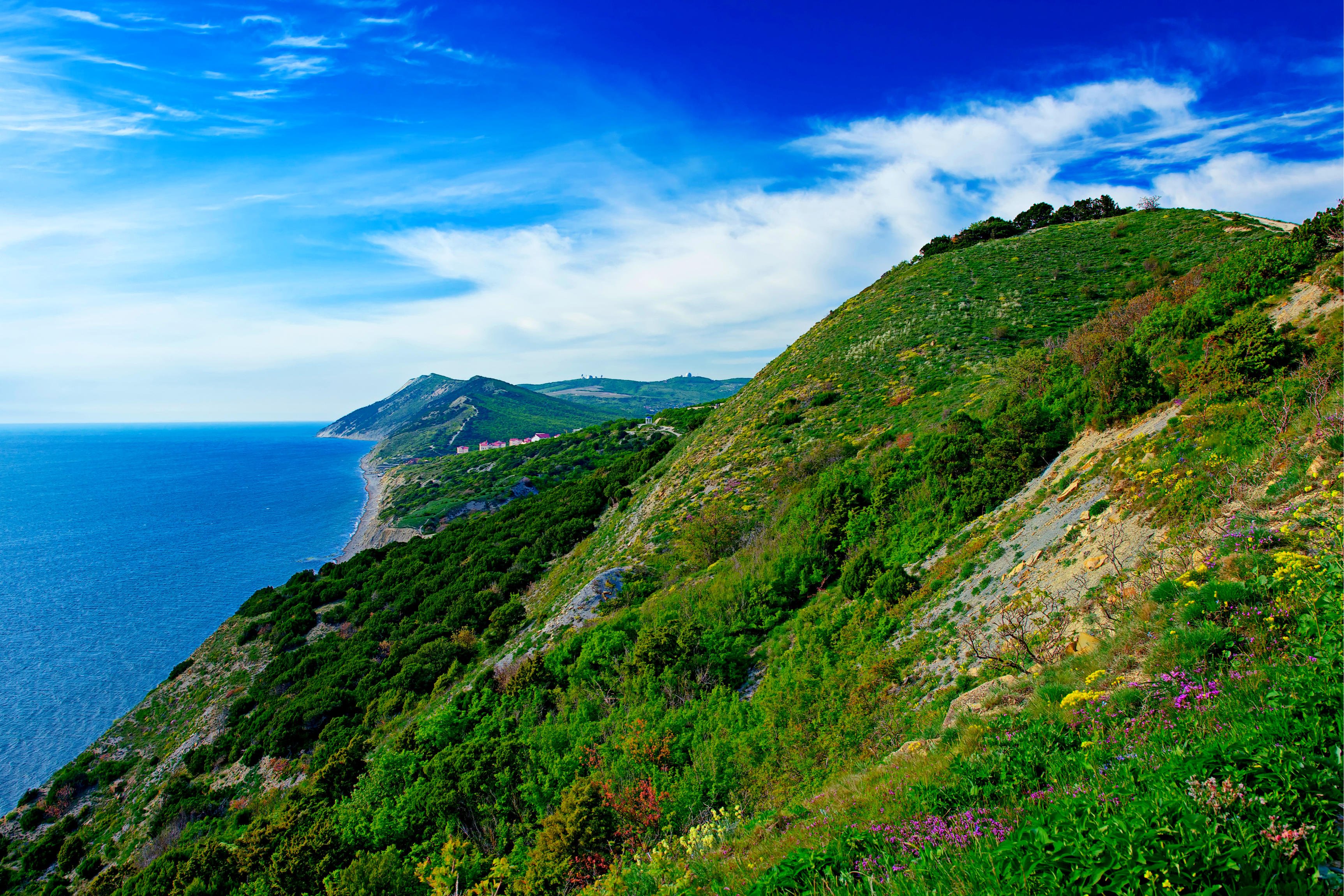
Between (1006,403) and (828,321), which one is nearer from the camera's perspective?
(1006,403)

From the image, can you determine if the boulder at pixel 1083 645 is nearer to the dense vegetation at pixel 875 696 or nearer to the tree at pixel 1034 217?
the dense vegetation at pixel 875 696

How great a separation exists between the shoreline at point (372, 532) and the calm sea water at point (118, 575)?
236cm

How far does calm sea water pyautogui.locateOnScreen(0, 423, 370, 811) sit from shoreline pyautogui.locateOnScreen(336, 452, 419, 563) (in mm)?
2361

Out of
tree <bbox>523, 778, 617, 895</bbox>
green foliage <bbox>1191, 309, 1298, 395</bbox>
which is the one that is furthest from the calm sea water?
green foliage <bbox>1191, 309, 1298, 395</bbox>

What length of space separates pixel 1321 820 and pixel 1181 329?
45.4ft

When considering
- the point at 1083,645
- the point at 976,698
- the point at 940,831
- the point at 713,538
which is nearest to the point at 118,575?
the point at 713,538

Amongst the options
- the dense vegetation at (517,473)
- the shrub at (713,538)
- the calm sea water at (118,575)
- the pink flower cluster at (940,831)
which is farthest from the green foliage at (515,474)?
the pink flower cluster at (940,831)

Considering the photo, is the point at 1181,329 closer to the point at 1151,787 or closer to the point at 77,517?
the point at 1151,787

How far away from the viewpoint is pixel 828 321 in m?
40.8

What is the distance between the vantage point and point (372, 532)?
7275 centimetres

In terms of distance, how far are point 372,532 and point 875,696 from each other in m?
79.3

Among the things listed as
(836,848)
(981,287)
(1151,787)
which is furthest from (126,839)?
(981,287)

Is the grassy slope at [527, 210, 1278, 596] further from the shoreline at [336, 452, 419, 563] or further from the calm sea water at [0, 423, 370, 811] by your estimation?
the shoreline at [336, 452, 419, 563]

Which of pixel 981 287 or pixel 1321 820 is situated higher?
pixel 981 287
